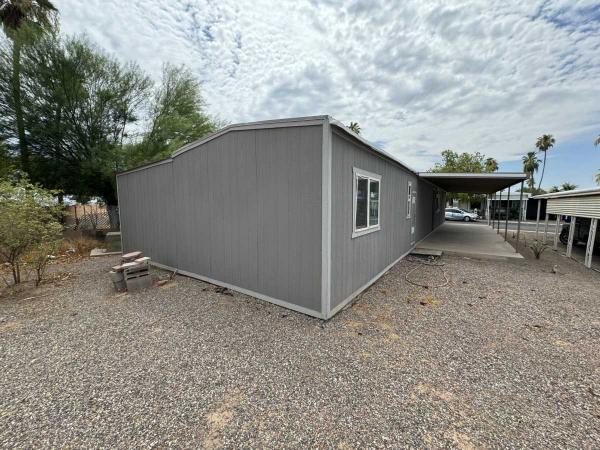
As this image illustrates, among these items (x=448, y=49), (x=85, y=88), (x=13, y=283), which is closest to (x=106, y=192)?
(x=85, y=88)

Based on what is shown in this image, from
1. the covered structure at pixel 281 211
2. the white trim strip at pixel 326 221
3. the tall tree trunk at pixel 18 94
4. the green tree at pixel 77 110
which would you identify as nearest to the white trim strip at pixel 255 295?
the covered structure at pixel 281 211

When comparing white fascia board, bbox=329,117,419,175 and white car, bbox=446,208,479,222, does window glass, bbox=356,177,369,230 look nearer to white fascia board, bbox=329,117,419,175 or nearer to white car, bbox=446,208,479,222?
white fascia board, bbox=329,117,419,175

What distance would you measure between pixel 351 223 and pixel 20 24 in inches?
536

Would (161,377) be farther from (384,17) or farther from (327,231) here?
(384,17)

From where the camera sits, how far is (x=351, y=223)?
4.21 meters

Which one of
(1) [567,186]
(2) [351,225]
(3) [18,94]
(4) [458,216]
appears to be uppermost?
(3) [18,94]

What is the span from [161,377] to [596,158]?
119 feet

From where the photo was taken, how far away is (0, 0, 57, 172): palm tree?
888 centimetres

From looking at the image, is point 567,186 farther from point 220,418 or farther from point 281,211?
point 220,418

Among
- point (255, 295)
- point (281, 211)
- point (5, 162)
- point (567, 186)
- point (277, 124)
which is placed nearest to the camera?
point (277, 124)

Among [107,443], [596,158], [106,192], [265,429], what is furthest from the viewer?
[596,158]

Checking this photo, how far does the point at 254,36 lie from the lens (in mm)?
6934

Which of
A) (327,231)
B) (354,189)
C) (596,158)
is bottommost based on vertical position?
(327,231)

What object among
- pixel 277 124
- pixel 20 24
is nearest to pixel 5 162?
pixel 20 24
